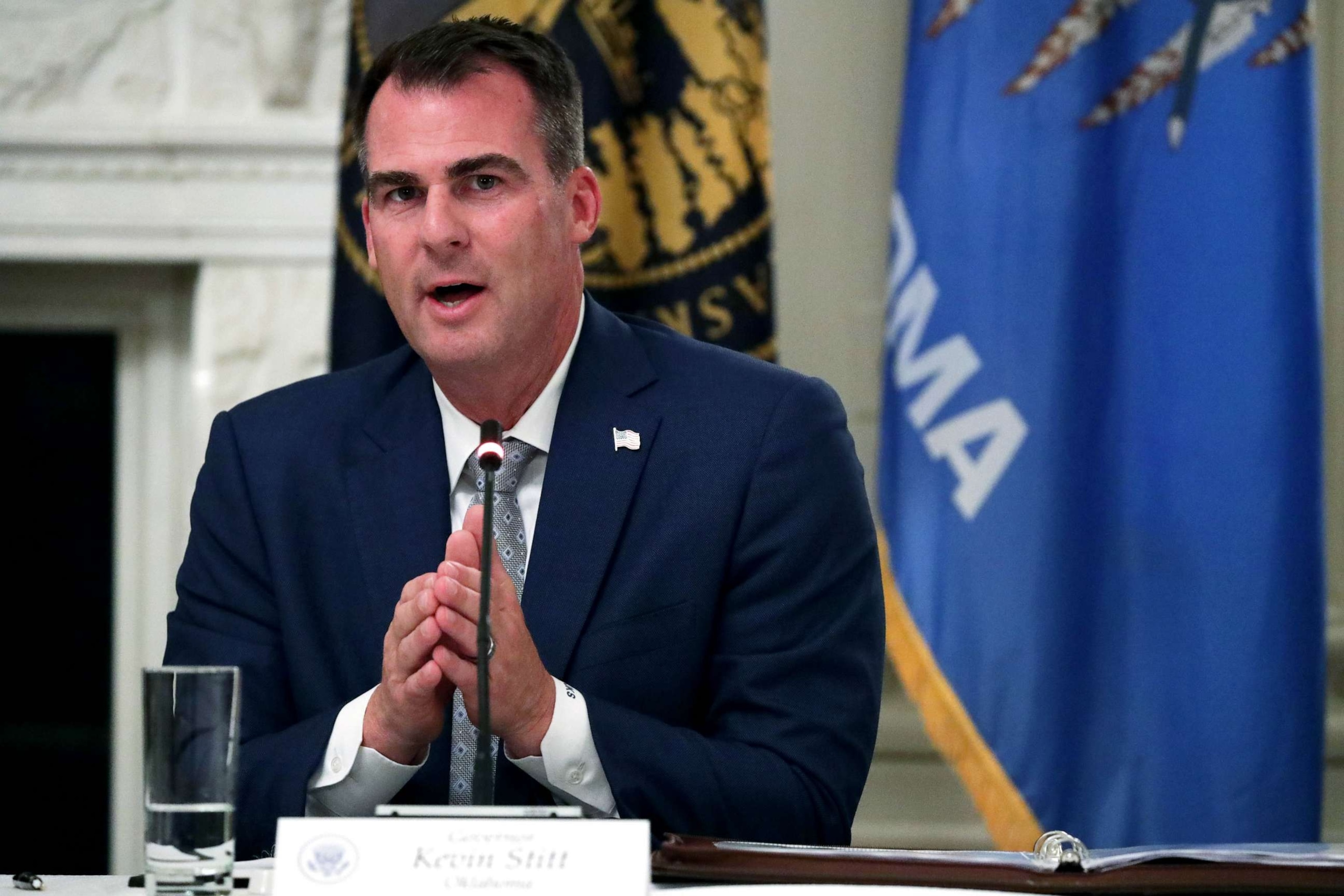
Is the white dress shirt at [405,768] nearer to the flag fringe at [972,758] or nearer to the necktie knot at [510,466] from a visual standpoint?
the necktie knot at [510,466]

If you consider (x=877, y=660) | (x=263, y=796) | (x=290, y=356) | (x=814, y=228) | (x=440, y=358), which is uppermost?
(x=814, y=228)

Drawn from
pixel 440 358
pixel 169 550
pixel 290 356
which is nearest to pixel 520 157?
pixel 440 358

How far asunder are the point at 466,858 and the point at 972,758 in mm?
2016

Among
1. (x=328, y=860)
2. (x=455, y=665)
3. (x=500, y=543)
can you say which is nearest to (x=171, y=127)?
(x=500, y=543)

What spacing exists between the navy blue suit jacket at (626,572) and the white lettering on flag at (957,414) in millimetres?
941

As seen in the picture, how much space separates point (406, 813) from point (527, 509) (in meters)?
0.86

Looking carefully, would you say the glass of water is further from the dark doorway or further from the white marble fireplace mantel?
the dark doorway

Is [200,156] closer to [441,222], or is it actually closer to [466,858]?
[441,222]

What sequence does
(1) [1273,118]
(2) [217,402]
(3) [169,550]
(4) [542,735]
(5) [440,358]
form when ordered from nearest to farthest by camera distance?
(4) [542,735] → (5) [440,358] → (1) [1273,118] → (2) [217,402] → (3) [169,550]

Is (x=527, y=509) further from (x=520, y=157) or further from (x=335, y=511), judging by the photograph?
(x=520, y=157)

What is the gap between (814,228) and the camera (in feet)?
11.1

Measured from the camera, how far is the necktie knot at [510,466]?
1.97 meters

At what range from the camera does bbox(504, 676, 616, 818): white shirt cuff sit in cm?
164

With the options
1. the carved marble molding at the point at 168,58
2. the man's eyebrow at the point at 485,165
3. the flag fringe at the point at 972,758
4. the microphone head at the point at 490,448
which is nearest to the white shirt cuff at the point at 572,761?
the microphone head at the point at 490,448
